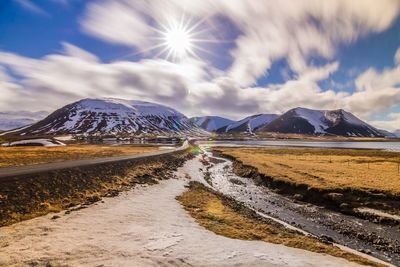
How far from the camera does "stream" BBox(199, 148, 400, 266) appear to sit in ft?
70.2

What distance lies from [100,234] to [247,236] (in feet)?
33.7

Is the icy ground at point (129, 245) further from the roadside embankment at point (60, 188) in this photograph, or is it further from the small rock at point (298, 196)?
the small rock at point (298, 196)

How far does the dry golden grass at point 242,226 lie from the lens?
64.8 ft

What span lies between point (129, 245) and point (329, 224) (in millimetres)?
18589

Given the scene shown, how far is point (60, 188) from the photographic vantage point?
3142 cm

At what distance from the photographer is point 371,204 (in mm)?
31812

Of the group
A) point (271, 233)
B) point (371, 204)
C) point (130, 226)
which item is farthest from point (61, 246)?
point (371, 204)

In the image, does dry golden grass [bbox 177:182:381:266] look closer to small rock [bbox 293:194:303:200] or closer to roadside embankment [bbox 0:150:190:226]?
small rock [bbox 293:194:303:200]

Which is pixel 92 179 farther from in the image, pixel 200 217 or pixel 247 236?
pixel 247 236

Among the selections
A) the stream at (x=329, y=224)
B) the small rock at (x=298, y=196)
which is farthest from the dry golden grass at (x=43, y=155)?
the small rock at (x=298, y=196)

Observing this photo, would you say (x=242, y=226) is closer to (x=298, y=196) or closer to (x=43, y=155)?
(x=298, y=196)

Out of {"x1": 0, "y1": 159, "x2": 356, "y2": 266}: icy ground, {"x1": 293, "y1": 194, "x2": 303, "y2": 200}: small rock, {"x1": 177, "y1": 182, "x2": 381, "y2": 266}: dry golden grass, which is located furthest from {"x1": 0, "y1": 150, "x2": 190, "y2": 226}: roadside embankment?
{"x1": 293, "y1": 194, "x2": 303, "y2": 200}: small rock

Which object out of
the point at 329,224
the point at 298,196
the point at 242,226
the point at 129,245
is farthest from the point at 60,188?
the point at 298,196

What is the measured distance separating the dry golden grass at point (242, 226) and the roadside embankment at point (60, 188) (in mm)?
10130
